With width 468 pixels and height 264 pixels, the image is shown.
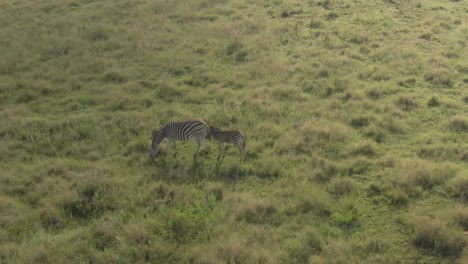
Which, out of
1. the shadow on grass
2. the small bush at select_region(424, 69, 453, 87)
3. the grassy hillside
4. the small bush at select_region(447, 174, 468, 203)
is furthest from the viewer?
the small bush at select_region(424, 69, 453, 87)

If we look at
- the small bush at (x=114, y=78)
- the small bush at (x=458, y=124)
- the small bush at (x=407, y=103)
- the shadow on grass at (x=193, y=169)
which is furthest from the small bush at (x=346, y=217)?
the small bush at (x=114, y=78)

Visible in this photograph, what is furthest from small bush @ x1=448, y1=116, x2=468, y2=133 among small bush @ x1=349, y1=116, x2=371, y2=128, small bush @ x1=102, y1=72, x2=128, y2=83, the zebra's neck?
small bush @ x1=102, y1=72, x2=128, y2=83

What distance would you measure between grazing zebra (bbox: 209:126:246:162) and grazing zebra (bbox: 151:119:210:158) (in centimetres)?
28

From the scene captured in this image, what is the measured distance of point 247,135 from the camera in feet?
48.0

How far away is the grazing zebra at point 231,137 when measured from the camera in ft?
43.9

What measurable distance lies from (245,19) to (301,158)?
13815 millimetres

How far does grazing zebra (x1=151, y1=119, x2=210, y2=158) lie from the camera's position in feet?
45.1

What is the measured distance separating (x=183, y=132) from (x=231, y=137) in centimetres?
160

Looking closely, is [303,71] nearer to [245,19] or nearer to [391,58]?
[391,58]

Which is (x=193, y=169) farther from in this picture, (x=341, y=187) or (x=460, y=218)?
(x=460, y=218)

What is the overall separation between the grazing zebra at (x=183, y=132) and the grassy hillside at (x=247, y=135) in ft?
1.81

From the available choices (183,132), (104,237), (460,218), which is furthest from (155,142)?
(460,218)

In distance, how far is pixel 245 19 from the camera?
81.6 feet

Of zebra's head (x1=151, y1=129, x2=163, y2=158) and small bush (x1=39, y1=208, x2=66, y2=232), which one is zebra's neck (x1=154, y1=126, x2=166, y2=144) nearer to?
zebra's head (x1=151, y1=129, x2=163, y2=158)
